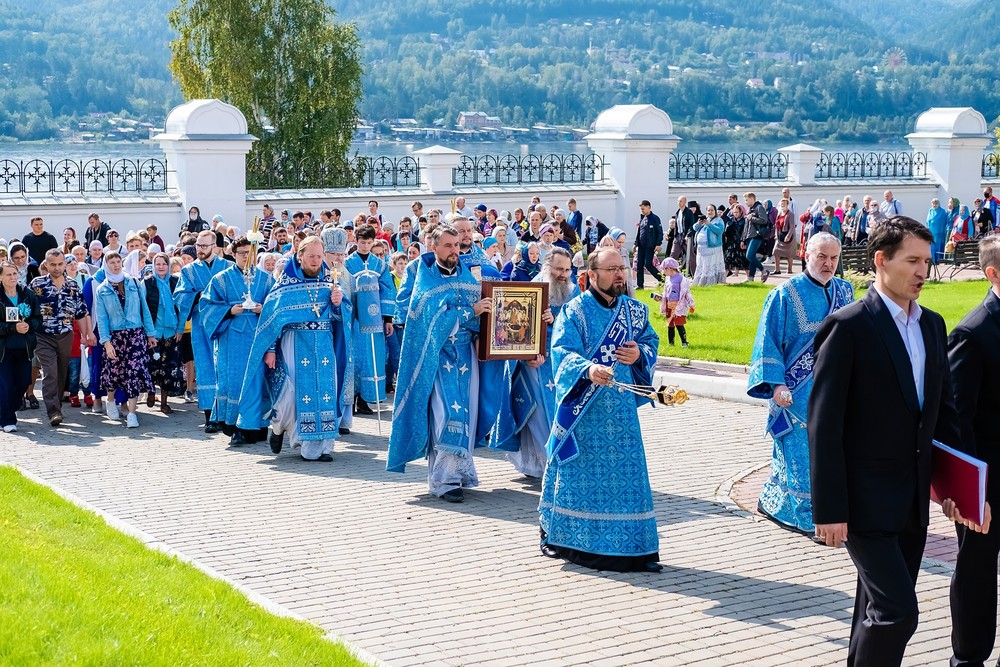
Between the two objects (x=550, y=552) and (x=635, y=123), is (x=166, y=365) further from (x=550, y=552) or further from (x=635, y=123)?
(x=635, y=123)

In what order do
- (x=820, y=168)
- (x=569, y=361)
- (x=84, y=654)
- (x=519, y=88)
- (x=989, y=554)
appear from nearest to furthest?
1. (x=84, y=654)
2. (x=989, y=554)
3. (x=569, y=361)
4. (x=820, y=168)
5. (x=519, y=88)

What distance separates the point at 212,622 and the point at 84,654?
2.93 ft

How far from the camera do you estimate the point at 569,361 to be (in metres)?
8.05

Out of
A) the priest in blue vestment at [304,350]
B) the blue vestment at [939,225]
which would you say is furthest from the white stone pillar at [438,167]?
the priest in blue vestment at [304,350]

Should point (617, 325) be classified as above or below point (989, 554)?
above

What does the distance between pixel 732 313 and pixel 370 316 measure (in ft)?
26.6

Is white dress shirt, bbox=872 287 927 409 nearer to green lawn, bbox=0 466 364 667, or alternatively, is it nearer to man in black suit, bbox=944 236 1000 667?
man in black suit, bbox=944 236 1000 667

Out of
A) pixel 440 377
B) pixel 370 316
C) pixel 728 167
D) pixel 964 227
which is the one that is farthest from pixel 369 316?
pixel 728 167

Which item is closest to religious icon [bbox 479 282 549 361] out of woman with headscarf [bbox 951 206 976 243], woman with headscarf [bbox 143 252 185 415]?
woman with headscarf [bbox 143 252 185 415]

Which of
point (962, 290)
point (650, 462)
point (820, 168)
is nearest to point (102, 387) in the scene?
point (650, 462)

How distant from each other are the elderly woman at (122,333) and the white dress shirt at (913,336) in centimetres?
930

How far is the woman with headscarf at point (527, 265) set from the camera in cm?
1180

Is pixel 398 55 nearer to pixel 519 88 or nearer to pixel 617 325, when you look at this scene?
pixel 519 88

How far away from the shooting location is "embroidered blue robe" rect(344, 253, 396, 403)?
1235cm
